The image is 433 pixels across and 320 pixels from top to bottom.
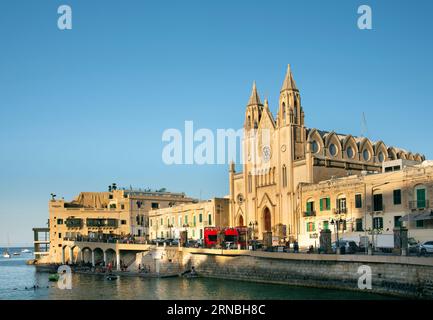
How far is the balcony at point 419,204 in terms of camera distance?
65812mm

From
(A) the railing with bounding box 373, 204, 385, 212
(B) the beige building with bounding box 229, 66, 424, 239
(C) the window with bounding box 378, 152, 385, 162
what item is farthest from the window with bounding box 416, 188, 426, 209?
(C) the window with bounding box 378, 152, 385, 162

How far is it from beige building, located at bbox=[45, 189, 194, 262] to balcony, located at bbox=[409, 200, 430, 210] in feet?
258

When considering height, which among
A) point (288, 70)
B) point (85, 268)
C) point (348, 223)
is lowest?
point (85, 268)

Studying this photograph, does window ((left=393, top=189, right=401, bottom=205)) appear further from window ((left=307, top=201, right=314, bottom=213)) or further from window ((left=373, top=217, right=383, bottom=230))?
window ((left=307, top=201, right=314, bottom=213))

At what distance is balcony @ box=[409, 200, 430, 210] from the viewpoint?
65.8 metres

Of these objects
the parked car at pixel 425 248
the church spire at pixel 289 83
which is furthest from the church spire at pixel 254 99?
the parked car at pixel 425 248

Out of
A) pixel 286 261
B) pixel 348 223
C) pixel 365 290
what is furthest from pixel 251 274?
pixel 365 290

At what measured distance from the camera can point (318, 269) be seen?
62.3m

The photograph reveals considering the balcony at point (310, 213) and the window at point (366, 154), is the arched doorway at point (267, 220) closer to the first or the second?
the balcony at point (310, 213)

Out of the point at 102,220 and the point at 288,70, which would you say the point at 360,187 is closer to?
the point at 288,70

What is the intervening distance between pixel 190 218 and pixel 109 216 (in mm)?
31127

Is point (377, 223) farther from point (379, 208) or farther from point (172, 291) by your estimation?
point (172, 291)
